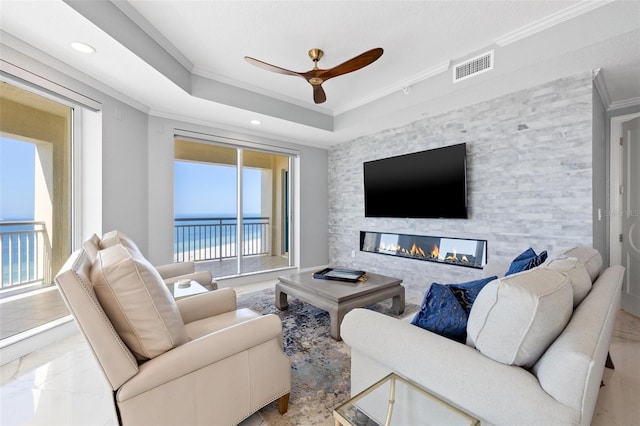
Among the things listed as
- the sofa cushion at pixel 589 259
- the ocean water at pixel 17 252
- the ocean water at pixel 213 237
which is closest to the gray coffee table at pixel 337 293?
the sofa cushion at pixel 589 259

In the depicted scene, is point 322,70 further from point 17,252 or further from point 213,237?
point 213,237

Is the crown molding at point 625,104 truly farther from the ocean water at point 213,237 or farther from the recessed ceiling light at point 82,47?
the recessed ceiling light at point 82,47

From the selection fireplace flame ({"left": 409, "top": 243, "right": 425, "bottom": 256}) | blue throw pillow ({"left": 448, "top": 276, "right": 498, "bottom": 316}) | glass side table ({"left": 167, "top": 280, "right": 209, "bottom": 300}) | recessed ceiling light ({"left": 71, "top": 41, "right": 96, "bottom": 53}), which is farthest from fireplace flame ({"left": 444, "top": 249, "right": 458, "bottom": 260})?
recessed ceiling light ({"left": 71, "top": 41, "right": 96, "bottom": 53})

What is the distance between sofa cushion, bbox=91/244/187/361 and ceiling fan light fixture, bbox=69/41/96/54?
193 centimetres

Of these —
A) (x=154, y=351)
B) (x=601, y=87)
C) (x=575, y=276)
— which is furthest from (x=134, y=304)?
(x=601, y=87)

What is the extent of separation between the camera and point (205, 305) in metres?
1.89

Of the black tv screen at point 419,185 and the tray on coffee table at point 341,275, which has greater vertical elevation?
the black tv screen at point 419,185

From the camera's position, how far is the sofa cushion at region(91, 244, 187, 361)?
1.08 m

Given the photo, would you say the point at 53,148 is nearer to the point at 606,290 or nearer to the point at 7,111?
the point at 7,111

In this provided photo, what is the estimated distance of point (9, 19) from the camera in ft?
5.93

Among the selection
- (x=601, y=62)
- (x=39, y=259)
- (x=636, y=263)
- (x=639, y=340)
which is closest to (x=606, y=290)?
(x=639, y=340)

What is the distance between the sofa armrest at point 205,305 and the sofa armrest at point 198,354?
0.65 m

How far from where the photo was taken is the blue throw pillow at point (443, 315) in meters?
1.18

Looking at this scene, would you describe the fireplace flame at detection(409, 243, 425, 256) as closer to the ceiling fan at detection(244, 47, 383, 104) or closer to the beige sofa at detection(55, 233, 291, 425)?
the ceiling fan at detection(244, 47, 383, 104)
